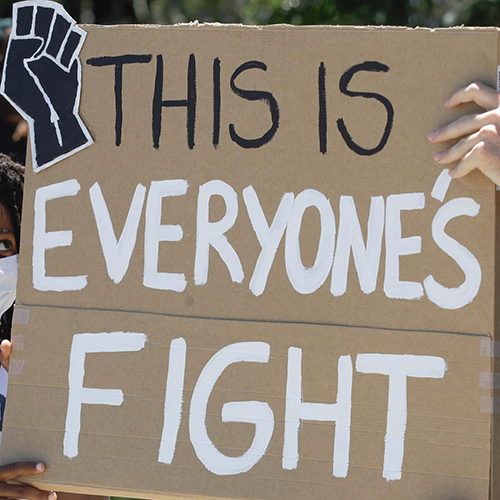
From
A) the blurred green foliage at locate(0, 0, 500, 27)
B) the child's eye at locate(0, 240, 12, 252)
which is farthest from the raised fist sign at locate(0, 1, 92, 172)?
the blurred green foliage at locate(0, 0, 500, 27)

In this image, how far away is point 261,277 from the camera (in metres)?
1.58

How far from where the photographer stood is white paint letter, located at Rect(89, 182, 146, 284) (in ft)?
5.30

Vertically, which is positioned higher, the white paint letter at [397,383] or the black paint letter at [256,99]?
the black paint letter at [256,99]

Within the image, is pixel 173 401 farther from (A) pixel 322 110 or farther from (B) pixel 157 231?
(A) pixel 322 110

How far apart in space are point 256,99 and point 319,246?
33 cm

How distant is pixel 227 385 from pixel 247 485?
201 millimetres

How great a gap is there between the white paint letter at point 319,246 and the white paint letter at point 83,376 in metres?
0.34

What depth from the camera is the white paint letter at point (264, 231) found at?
1.58m

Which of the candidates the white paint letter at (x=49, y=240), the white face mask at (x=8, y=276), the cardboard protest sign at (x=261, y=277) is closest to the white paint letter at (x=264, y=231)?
the cardboard protest sign at (x=261, y=277)

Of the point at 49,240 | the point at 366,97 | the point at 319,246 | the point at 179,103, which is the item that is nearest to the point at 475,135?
the point at 366,97

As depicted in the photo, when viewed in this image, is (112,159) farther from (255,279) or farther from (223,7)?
(223,7)

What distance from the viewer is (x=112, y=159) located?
164cm

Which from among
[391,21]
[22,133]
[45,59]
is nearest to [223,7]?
[391,21]

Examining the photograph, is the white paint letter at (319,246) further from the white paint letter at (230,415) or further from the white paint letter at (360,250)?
the white paint letter at (230,415)
